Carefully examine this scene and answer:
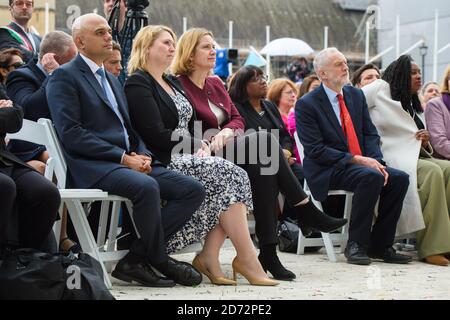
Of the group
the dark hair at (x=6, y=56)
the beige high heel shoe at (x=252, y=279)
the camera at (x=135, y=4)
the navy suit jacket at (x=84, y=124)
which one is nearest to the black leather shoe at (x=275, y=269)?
the beige high heel shoe at (x=252, y=279)

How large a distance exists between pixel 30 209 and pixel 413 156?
3427 mm

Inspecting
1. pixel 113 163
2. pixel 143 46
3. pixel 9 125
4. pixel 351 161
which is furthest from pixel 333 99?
pixel 9 125

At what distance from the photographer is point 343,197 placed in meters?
7.31

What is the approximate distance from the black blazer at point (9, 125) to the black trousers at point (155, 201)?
0.58m

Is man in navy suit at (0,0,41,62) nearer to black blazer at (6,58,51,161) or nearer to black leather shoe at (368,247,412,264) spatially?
black blazer at (6,58,51,161)

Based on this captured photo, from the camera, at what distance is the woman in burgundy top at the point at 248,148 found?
577 cm

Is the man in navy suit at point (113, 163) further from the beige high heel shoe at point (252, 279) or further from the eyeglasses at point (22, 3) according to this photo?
the eyeglasses at point (22, 3)

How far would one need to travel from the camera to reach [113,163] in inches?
213

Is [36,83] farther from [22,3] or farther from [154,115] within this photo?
[22,3]

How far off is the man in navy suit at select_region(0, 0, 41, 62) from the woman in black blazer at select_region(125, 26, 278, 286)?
132 centimetres
